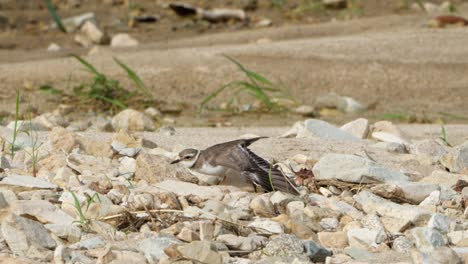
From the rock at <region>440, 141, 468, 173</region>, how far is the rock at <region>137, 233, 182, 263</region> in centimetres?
153

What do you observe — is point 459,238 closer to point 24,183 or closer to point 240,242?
point 240,242

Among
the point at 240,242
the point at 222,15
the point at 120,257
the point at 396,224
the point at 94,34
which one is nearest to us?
the point at 120,257

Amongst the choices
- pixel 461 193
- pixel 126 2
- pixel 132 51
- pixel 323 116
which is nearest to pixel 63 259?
pixel 461 193

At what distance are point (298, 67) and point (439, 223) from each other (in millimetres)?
3984

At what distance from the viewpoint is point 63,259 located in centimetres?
312

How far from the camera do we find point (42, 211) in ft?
11.3

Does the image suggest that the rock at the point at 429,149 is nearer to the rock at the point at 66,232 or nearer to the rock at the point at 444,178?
the rock at the point at 444,178

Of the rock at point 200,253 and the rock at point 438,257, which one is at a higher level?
the rock at point 200,253

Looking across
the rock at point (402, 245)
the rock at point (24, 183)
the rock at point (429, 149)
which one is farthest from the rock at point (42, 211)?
the rock at point (429, 149)

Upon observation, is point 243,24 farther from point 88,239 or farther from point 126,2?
point 88,239

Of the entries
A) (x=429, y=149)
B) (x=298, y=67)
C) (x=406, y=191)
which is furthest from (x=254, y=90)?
(x=406, y=191)

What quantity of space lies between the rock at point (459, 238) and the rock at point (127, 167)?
3.99ft

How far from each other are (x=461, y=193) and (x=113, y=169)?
130cm

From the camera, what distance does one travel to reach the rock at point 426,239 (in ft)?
11.0
